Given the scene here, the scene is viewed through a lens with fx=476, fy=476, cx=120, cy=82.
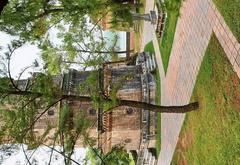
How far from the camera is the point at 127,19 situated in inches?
467

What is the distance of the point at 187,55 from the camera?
17578mm

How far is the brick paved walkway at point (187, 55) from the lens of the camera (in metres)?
13.5

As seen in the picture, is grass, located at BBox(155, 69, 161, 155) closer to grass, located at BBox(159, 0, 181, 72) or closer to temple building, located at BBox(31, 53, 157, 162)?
temple building, located at BBox(31, 53, 157, 162)

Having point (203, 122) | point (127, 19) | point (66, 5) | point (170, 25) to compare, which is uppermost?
point (170, 25)

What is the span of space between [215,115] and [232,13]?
313 centimetres

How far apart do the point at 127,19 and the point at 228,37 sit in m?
3.04

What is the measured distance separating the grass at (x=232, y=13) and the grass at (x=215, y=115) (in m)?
0.92

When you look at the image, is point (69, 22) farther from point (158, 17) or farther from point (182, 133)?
point (158, 17)

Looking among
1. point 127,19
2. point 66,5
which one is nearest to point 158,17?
point 66,5

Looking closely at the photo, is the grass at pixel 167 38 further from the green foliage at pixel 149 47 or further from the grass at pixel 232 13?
the grass at pixel 232 13

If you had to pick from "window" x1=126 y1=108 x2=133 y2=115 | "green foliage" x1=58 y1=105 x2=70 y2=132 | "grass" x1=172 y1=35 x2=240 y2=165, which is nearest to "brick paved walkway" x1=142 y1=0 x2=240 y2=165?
"grass" x1=172 y1=35 x2=240 y2=165

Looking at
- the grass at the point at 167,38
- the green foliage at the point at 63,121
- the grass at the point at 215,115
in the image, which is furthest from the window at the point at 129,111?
the green foliage at the point at 63,121

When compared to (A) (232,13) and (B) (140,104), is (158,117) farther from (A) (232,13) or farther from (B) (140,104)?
(A) (232,13)

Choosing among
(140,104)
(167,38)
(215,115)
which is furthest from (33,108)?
(167,38)
